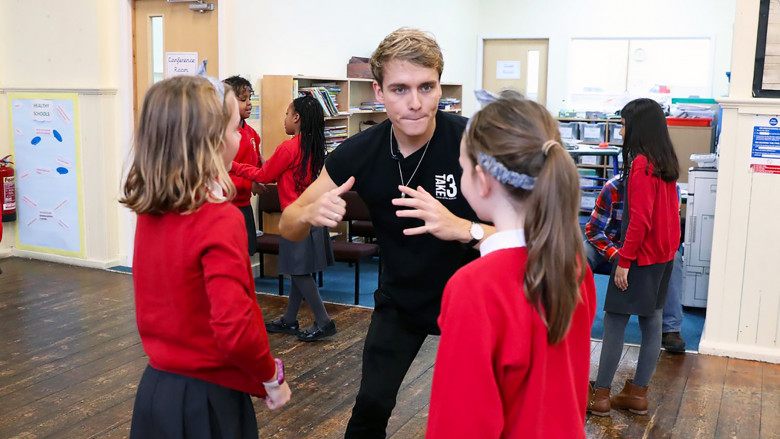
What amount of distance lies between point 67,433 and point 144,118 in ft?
6.42

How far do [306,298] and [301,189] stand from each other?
0.63 meters

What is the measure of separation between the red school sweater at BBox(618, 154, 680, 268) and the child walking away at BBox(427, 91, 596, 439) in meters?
1.97

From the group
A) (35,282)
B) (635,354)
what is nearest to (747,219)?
(635,354)

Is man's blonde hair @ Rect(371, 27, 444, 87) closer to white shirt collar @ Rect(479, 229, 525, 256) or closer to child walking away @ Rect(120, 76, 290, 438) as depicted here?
child walking away @ Rect(120, 76, 290, 438)

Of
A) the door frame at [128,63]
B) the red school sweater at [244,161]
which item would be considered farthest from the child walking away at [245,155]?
the door frame at [128,63]

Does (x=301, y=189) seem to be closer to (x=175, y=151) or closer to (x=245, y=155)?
(x=245, y=155)

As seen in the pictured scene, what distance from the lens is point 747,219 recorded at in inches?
160

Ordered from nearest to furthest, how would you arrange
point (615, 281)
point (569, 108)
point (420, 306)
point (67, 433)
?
point (420, 306)
point (67, 433)
point (615, 281)
point (569, 108)

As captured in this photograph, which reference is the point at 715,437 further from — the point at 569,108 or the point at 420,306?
the point at 569,108

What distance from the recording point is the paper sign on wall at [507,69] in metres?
10.7

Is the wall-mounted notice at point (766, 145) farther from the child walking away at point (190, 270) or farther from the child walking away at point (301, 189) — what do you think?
the child walking away at point (190, 270)

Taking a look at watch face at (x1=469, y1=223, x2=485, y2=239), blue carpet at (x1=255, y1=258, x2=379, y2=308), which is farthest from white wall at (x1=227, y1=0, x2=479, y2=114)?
watch face at (x1=469, y1=223, x2=485, y2=239)

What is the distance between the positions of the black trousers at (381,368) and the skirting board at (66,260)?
4374 mm

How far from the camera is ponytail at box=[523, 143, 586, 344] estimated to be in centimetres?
131
